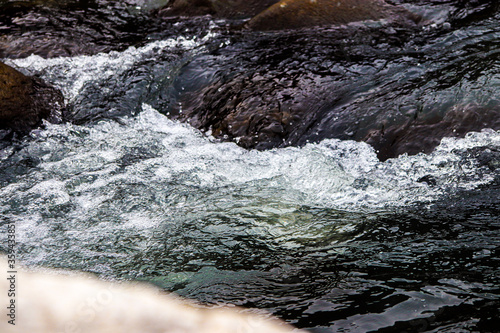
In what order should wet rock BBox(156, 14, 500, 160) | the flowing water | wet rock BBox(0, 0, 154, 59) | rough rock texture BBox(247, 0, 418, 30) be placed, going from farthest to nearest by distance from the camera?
1. wet rock BBox(0, 0, 154, 59)
2. rough rock texture BBox(247, 0, 418, 30)
3. wet rock BBox(156, 14, 500, 160)
4. the flowing water

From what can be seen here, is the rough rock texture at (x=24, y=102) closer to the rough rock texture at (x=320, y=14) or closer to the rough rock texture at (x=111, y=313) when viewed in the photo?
the rough rock texture at (x=320, y=14)

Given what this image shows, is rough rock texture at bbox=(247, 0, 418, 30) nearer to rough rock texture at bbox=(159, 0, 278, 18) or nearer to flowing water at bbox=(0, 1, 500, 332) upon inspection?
rough rock texture at bbox=(159, 0, 278, 18)

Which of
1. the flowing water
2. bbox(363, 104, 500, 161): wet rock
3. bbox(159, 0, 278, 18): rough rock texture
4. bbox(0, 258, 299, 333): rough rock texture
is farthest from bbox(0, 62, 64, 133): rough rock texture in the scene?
bbox(363, 104, 500, 161): wet rock

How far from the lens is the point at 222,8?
706cm

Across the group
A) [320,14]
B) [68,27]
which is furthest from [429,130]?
[68,27]

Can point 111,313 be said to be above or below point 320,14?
below

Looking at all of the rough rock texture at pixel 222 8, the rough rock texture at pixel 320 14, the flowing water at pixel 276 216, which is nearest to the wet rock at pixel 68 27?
the rough rock texture at pixel 222 8

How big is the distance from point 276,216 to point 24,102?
3.06 meters

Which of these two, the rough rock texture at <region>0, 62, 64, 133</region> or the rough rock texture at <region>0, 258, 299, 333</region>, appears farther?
the rough rock texture at <region>0, 62, 64, 133</region>

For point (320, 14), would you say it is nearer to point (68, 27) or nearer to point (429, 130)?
point (429, 130)

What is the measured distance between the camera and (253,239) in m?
2.98

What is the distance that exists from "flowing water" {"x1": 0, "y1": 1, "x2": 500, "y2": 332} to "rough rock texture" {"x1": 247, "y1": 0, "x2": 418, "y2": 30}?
133cm

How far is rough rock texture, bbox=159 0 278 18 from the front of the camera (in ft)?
23.0

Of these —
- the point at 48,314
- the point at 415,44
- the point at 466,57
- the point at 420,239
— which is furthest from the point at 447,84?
the point at 48,314
